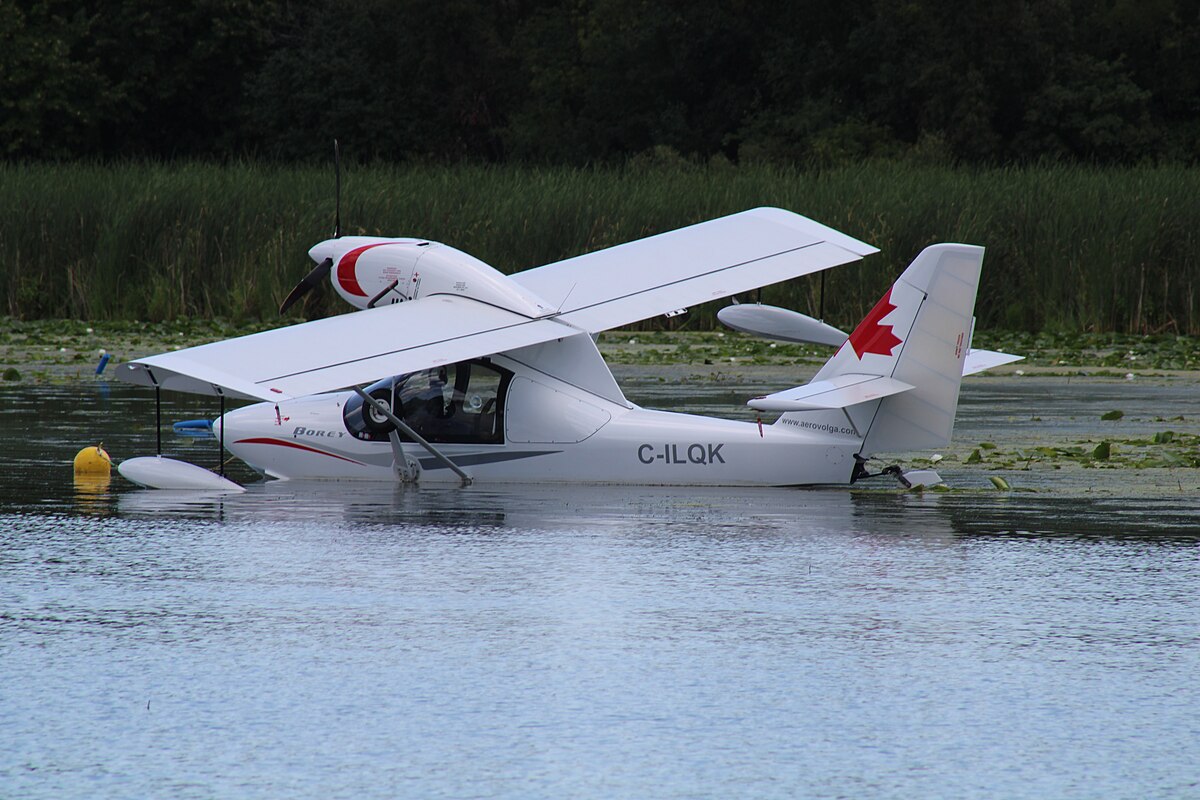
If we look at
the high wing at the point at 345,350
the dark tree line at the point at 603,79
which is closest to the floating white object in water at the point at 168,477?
the high wing at the point at 345,350

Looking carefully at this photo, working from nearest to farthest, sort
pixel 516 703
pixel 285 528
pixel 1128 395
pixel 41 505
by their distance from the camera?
pixel 516 703 < pixel 285 528 < pixel 41 505 < pixel 1128 395

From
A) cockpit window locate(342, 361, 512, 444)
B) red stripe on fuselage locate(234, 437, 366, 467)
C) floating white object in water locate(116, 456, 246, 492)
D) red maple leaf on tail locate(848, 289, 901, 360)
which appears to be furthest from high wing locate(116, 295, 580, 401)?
red maple leaf on tail locate(848, 289, 901, 360)

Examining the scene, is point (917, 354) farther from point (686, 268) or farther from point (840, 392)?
point (686, 268)

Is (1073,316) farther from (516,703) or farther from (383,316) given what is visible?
(516,703)

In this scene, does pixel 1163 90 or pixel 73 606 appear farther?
pixel 1163 90

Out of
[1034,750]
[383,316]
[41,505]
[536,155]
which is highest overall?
[536,155]

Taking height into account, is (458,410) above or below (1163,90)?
below

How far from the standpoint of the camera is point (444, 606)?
28.1ft

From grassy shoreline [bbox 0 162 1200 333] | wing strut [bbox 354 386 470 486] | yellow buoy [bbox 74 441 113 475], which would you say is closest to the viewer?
wing strut [bbox 354 386 470 486]

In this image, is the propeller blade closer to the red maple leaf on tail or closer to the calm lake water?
the calm lake water

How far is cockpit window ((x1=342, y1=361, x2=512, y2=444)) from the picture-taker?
41.5 feet

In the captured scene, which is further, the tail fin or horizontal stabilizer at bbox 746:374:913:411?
the tail fin

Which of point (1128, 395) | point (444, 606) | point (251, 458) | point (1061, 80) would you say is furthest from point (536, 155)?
point (444, 606)

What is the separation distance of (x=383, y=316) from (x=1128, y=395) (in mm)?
9168
